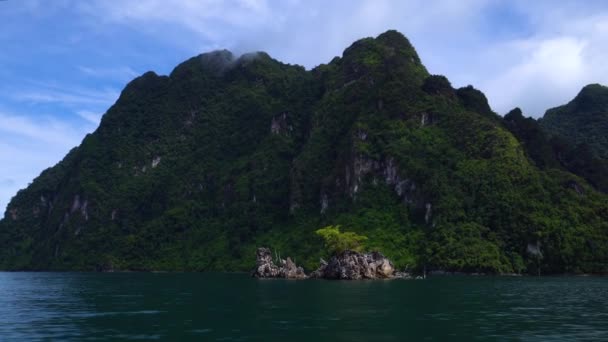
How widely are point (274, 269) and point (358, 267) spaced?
1002 inches

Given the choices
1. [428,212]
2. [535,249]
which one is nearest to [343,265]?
[535,249]

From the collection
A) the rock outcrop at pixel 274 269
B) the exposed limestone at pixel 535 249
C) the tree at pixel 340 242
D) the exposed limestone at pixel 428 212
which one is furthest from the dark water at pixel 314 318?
the exposed limestone at pixel 428 212

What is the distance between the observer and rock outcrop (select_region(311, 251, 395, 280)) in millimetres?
125500

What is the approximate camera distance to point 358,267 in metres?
126

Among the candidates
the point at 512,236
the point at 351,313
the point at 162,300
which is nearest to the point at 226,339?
the point at 351,313

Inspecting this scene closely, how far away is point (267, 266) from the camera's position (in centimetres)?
14288

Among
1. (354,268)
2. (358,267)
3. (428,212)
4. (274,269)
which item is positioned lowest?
(274,269)

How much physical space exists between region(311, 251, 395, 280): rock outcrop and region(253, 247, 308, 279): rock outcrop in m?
9.55

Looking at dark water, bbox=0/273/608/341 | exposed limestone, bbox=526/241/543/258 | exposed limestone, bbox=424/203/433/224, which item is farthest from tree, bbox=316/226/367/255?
dark water, bbox=0/273/608/341

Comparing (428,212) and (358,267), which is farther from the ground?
(428,212)

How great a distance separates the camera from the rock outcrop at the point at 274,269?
139 m

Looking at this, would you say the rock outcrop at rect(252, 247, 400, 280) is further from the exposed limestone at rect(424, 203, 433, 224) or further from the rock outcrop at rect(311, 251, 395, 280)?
the exposed limestone at rect(424, 203, 433, 224)

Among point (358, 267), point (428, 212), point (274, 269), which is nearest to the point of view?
point (358, 267)

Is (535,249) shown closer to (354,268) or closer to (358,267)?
(358,267)
